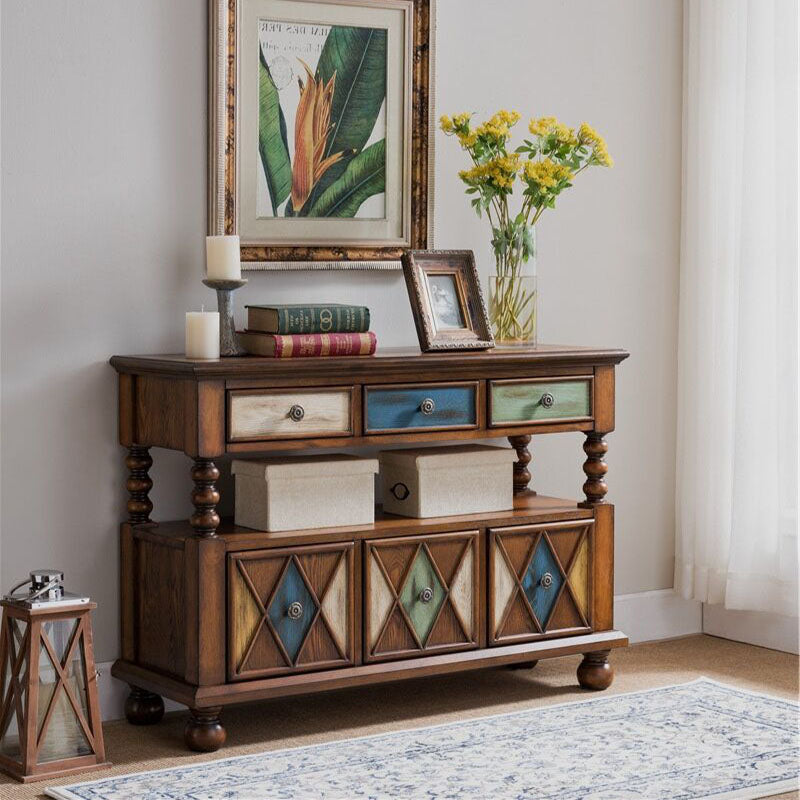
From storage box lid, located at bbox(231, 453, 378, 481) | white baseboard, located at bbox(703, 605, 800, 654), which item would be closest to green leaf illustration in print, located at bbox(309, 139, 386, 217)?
storage box lid, located at bbox(231, 453, 378, 481)

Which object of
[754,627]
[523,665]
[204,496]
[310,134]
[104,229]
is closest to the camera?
[204,496]

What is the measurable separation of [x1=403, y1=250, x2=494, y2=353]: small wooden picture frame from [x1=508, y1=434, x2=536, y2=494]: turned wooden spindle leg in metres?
0.47

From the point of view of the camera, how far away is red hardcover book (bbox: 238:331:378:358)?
3037 millimetres

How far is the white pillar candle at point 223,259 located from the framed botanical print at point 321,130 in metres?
0.16

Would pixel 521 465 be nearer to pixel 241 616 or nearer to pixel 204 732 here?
pixel 241 616

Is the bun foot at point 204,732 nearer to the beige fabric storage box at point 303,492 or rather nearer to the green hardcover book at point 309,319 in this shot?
the beige fabric storage box at point 303,492

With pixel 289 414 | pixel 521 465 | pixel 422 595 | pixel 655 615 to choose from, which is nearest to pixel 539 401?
pixel 521 465

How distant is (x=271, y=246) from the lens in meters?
3.36

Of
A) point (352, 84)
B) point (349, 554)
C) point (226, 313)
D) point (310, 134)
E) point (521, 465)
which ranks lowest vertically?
point (349, 554)

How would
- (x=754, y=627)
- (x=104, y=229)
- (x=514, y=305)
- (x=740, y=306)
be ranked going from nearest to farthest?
(x=104, y=229) → (x=514, y=305) → (x=740, y=306) → (x=754, y=627)

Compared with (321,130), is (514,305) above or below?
below

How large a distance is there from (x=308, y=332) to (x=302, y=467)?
30 centimetres

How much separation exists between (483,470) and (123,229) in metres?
1.01

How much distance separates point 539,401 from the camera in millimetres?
3316
